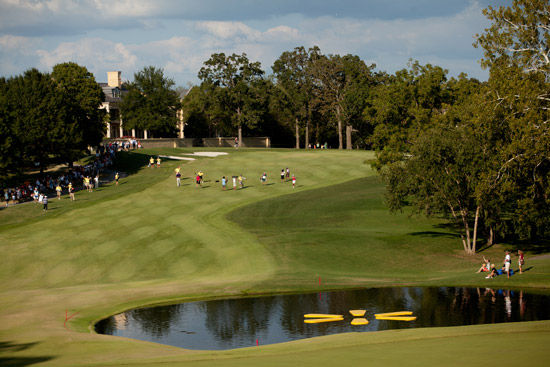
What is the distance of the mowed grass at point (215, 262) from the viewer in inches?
893

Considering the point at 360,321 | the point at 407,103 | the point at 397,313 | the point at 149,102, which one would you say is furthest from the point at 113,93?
the point at 360,321

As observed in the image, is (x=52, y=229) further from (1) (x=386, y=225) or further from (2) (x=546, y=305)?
(2) (x=546, y=305)

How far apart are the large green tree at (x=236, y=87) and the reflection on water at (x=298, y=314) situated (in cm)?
10505

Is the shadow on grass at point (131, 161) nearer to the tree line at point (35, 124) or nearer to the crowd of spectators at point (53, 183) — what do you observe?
the crowd of spectators at point (53, 183)

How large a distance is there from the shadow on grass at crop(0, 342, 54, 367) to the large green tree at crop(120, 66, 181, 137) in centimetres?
11587

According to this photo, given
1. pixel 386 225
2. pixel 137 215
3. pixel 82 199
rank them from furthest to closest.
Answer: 1. pixel 82 199
2. pixel 137 215
3. pixel 386 225

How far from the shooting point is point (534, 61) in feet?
104

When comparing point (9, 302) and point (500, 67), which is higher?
point (500, 67)

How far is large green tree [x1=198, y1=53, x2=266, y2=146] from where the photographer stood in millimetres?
137625

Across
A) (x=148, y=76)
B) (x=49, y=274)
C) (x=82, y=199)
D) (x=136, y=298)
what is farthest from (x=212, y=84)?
(x=136, y=298)

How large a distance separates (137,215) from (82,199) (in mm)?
12658

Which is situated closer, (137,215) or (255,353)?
(255,353)

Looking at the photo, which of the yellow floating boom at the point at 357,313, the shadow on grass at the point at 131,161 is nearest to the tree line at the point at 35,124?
the shadow on grass at the point at 131,161

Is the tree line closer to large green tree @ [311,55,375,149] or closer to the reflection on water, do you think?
the reflection on water
